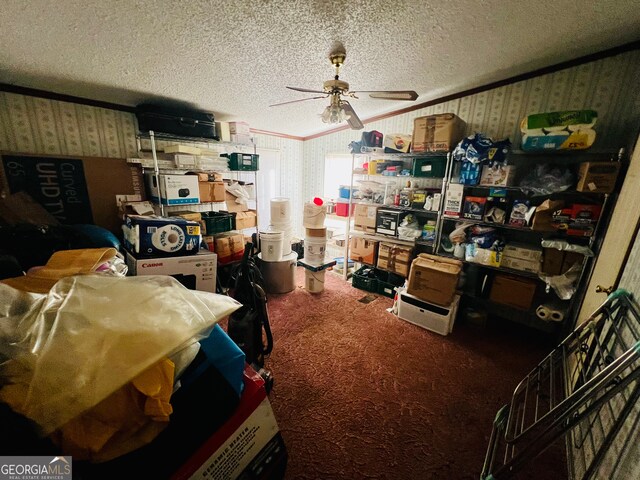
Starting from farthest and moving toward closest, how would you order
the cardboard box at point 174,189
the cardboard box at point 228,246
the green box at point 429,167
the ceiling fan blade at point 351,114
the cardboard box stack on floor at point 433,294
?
the cardboard box at point 228,246 < the green box at point 429,167 < the cardboard box at point 174,189 < the cardboard box stack on floor at point 433,294 < the ceiling fan blade at point 351,114

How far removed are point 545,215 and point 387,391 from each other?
75.1 inches

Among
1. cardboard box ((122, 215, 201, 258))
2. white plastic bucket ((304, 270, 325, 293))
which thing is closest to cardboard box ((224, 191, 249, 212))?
cardboard box ((122, 215, 201, 258))

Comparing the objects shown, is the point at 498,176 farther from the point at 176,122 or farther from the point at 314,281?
the point at 176,122

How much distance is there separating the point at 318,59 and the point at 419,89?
125cm

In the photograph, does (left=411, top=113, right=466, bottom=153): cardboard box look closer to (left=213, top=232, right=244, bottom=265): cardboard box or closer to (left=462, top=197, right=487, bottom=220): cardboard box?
(left=462, top=197, right=487, bottom=220): cardboard box

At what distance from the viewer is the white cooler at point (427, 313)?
2.38 metres

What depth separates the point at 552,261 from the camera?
7.06 feet

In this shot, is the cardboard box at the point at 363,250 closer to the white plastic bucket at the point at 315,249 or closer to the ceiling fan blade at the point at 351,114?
the white plastic bucket at the point at 315,249

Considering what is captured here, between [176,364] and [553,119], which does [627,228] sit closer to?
[553,119]

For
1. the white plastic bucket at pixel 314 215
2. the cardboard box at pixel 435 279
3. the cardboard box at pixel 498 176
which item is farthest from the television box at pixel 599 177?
the white plastic bucket at pixel 314 215

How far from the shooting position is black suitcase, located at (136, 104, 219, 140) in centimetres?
253

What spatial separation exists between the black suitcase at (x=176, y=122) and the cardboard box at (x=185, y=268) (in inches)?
52.2

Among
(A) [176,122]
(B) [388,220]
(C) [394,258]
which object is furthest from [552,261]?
(A) [176,122]

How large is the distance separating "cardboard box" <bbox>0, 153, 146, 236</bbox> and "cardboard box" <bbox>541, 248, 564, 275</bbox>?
402 centimetres
